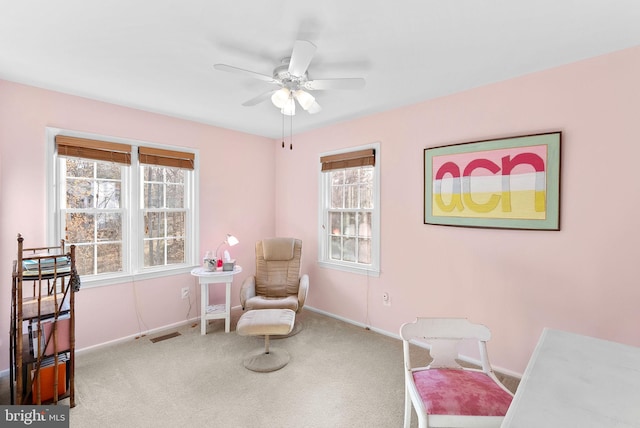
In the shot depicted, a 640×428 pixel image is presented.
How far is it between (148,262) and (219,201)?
3.58 ft

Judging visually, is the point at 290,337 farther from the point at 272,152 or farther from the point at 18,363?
the point at 272,152

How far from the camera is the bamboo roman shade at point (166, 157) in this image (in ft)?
10.6

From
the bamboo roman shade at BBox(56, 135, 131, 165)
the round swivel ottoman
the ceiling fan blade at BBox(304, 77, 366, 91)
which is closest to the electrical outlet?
the round swivel ottoman

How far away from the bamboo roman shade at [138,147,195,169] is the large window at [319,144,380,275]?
165cm

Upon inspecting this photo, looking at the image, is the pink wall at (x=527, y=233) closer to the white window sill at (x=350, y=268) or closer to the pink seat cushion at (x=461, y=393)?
the white window sill at (x=350, y=268)

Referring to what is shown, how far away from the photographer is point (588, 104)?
2.12 m

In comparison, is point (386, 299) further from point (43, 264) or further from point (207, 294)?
point (43, 264)

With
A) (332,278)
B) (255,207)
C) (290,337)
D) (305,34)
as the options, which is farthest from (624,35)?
(255,207)

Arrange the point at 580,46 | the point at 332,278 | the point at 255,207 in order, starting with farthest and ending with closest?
the point at 255,207, the point at 332,278, the point at 580,46

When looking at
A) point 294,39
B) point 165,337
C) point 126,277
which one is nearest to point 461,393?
point 294,39

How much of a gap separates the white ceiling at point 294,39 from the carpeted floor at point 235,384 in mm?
2456

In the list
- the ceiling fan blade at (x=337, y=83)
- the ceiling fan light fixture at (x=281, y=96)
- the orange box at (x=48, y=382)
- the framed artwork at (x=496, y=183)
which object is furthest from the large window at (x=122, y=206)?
the framed artwork at (x=496, y=183)

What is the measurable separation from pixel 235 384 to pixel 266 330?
1.49ft

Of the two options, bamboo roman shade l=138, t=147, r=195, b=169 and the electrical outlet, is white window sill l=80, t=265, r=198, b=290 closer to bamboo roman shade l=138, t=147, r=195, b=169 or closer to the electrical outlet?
bamboo roman shade l=138, t=147, r=195, b=169
